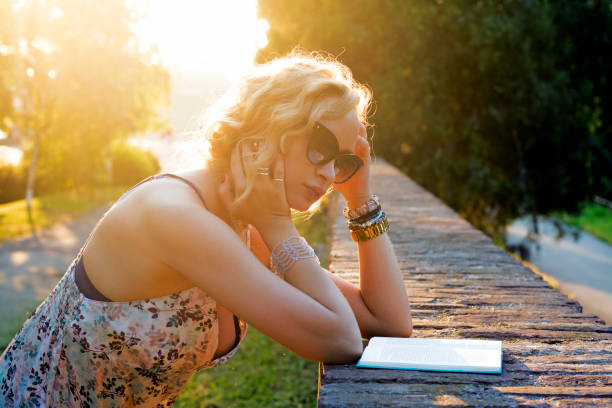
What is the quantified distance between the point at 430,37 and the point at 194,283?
452 inches

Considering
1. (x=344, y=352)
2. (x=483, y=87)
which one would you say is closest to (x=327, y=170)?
(x=344, y=352)

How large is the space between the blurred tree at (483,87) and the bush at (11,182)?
44.0ft

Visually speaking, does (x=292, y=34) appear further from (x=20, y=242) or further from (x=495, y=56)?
(x=20, y=242)

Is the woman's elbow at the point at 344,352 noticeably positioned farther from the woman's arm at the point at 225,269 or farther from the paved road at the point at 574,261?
the paved road at the point at 574,261

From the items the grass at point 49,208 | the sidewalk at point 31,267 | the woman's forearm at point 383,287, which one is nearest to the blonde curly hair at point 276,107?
the woman's forearm at point 383,287

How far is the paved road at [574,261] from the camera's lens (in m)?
11.6

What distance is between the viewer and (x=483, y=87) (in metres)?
12.2

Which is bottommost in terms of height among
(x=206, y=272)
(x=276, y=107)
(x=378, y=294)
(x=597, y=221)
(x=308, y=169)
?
(x=597, y=221)

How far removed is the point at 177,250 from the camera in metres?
1.81

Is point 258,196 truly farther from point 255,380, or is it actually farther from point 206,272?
point 255,380

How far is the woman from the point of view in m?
1.81

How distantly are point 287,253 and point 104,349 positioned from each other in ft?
2.28

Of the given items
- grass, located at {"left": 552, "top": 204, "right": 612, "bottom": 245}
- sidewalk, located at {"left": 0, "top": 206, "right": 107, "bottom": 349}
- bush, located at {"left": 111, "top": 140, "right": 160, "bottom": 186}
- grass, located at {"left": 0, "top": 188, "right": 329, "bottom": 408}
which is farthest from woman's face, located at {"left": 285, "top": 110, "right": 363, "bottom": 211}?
bush, located at {"left": 111, "top": 140, "right": 160, "bottom": 186}

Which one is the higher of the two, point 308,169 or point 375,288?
point 308,169
